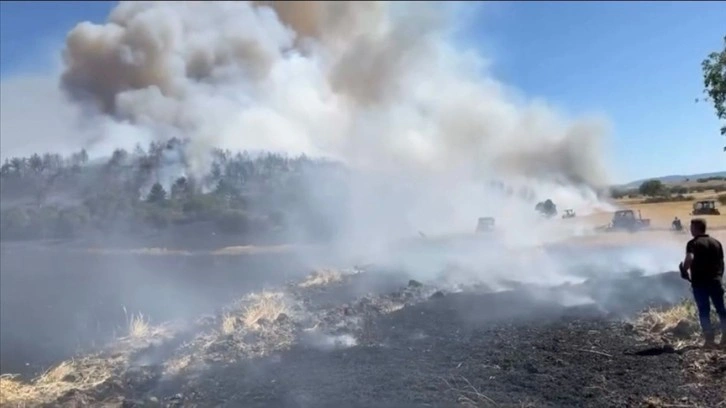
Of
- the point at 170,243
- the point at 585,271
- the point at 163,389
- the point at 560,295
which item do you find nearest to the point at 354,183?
the point at 170,243

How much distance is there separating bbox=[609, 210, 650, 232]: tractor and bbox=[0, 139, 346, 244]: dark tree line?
56.1 ft

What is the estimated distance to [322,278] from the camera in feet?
75.9

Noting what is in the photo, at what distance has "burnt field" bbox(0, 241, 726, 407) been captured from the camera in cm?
752

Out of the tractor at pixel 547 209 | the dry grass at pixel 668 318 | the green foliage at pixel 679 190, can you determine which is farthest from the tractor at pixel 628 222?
the dry grass at pixel 668 318

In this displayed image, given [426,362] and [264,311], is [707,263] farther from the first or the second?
[264,311]

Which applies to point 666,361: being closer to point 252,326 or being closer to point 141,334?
point 252,326

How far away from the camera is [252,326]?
1261 centimetres

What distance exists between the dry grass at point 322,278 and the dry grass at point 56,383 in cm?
1112

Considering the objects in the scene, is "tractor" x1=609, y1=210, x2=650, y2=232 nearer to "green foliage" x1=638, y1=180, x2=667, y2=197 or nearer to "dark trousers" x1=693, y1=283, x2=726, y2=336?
"green foliage" x1=638, y1=180, x2=667, y2=197

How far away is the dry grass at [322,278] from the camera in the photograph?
72.4 feet

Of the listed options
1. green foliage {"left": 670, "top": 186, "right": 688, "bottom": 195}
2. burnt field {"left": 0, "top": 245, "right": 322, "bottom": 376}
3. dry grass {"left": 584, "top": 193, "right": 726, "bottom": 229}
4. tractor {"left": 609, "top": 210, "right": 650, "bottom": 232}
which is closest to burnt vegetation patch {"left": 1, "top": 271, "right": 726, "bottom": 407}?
burnt field {"left": 0, "top": 245, "right": 322, "bottom": 376}

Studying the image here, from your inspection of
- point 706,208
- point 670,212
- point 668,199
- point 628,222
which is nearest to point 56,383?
point 706,208

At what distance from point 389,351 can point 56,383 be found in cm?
464

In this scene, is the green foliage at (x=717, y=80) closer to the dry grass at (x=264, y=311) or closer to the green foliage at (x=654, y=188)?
the dry grass at (x=264, y=311)
